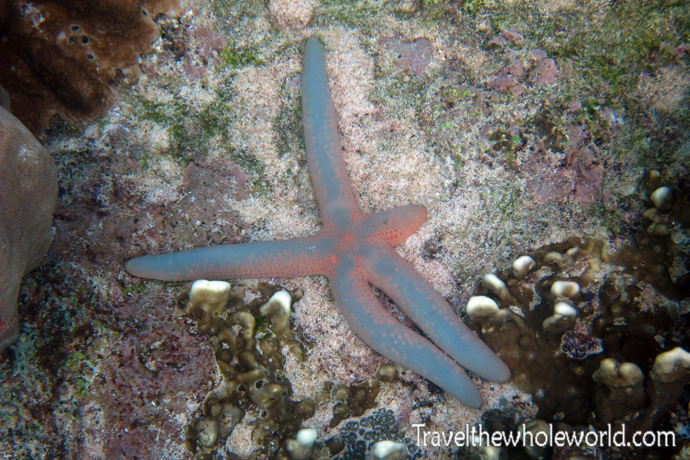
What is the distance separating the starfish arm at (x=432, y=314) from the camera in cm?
268

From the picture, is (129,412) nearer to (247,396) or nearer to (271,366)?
(247,396)

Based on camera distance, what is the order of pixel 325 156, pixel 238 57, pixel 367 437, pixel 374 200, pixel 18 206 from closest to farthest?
pixel 18 206 < pixel 367 437 < pixel 325 156 < pixel 374 200 < pixel 238 57

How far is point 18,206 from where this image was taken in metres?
2.39

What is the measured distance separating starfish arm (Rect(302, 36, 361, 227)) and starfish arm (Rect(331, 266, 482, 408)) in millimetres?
654

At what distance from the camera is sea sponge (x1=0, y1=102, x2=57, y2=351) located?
2267 millimetres

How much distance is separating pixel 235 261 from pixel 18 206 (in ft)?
4.85

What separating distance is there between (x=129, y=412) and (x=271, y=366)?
3.86 feet

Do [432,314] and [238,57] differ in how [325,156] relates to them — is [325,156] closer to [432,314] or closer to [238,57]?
[238,57]

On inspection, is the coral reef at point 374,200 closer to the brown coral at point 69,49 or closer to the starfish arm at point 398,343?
the brown coral at point 69,49

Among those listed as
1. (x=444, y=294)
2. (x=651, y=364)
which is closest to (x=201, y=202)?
(x=444, y=294)

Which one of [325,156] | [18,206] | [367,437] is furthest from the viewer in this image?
[325,156]

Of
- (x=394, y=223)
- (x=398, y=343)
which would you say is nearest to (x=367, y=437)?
(x=398, y=343)

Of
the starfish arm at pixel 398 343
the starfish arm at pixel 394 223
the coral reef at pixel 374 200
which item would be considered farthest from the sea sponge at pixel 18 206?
the starfish arm at pixel 394 223

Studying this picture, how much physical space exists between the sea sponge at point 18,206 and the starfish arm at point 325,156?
1.98m
